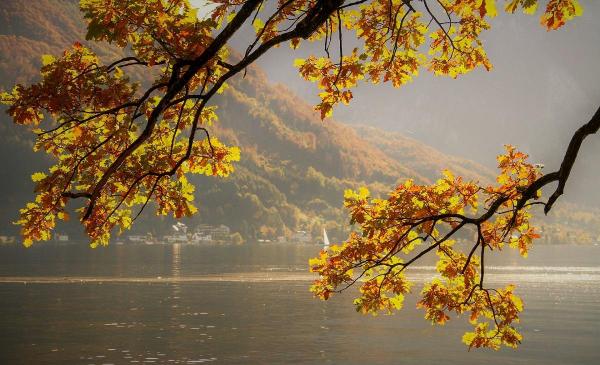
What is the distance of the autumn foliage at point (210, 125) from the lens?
26.3 ft

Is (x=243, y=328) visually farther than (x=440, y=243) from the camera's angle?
Yes

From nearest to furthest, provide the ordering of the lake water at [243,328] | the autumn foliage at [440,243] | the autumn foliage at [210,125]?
the autumn foliage at [210,125] → the autumn foliage at [440,243] → the lake water at [243,328]

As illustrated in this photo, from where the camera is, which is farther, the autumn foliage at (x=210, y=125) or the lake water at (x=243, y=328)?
the lake water at (x=243, y=328)

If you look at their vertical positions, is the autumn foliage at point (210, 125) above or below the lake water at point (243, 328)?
above

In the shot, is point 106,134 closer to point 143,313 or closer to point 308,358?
point 308,358

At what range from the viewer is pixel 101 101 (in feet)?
29.9

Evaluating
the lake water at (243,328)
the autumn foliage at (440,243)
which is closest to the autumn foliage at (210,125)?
the autumn foliage at (440,243)

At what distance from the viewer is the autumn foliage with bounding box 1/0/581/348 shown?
26.3ft

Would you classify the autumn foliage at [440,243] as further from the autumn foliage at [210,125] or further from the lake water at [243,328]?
the lake water at [243,328]

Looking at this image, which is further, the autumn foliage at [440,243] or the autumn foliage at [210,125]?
the autumn foliage at [440,243]

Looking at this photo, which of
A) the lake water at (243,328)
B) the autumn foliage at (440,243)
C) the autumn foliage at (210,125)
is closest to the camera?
the autumn foliage at (210,125)

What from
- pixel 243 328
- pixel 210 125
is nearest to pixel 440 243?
pixel 210 125

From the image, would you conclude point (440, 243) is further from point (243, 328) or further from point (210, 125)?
point (243, 328)

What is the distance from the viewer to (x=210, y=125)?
10.5 metres
